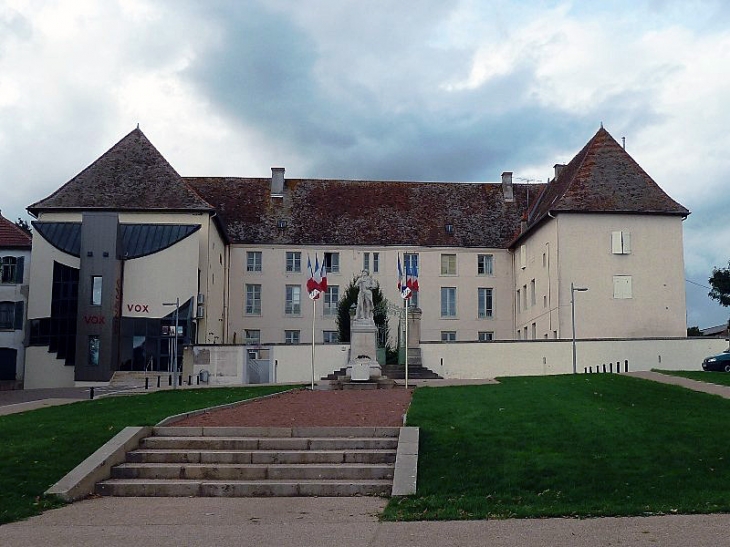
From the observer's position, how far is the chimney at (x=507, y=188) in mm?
65812

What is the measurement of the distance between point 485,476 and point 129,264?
129 ft

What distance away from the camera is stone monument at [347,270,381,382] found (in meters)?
34.6

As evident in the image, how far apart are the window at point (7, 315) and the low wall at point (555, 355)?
24369 millimetres

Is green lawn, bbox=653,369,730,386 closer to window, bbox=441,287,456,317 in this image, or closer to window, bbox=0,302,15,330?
window, bbox=441,287,456,317

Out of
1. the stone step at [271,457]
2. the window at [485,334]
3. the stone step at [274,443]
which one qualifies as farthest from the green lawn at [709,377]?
the window at [485,334]

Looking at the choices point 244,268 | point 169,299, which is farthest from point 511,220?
point 169,299

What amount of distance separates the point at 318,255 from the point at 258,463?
4682 centimetres

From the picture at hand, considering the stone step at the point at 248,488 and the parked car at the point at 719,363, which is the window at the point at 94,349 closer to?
the parked car at the point at 719,363

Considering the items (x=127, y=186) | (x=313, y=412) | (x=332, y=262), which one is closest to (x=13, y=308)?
(x=127, y=186)

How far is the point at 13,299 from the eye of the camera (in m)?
54.6

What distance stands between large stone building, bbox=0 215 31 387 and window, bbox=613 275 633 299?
33.3 m

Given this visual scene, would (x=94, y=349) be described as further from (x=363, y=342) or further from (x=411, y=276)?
(x=411, y=276)

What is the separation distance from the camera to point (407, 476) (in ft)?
46.4

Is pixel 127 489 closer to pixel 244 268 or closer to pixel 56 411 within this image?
pixel 56 411
